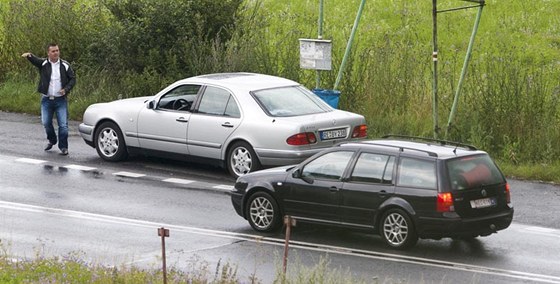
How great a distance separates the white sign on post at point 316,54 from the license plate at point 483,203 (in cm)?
860

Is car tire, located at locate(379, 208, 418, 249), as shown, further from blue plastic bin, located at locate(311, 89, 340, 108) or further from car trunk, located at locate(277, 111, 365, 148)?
blue plastic bin, located at locate(311, 89, 340, 108)

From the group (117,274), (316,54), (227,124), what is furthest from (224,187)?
(117,274)

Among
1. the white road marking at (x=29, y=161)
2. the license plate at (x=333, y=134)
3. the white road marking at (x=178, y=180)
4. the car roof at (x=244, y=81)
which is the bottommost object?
the white road marking at (x=178, y=180)

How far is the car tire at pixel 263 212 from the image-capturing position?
16.0 metres

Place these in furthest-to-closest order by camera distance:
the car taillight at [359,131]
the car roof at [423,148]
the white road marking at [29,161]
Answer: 1. the white road marking at [29,161]
2. the car taillight at [359,131]
3. the car roof at [423,148]

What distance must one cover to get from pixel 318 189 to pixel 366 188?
740mm

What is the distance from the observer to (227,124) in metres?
19.6

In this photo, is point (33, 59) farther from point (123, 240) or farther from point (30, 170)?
point (123, 240)

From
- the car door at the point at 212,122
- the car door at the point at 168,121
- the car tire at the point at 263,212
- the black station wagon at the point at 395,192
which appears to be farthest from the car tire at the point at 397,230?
the car door at the point at 168,121

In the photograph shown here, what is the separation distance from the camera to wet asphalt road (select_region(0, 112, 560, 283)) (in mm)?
14086

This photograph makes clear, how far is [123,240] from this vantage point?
15.4 m

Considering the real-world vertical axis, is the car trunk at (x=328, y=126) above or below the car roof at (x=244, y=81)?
below

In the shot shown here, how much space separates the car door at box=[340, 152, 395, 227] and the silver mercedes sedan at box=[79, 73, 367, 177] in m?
3.69

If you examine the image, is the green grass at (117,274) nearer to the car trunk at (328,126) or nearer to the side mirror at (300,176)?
the side mirror at (300,176)
